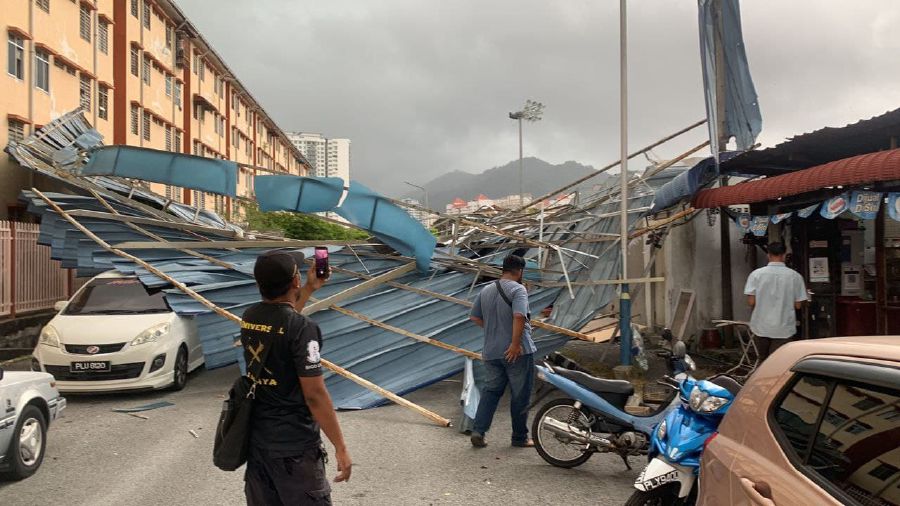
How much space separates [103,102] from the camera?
968 inches

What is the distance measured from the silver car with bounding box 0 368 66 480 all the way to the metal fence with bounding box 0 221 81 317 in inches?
308

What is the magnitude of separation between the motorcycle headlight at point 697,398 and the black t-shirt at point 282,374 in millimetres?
2087

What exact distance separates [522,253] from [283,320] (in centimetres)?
774

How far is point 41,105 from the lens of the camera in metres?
18.6

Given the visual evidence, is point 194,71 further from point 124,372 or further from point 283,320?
point 283,320

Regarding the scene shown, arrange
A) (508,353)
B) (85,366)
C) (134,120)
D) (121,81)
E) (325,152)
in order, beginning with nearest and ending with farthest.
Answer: (508,353), (85,366), (121,81), (134,120), (325,152)

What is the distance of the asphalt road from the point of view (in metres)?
4.70

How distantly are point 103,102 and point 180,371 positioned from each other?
20.5 metres

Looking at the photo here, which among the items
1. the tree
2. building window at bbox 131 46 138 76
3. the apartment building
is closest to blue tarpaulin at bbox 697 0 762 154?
the apartment building

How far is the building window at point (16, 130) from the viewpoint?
1670 cm

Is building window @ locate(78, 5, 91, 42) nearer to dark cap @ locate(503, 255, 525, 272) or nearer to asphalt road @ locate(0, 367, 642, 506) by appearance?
asphalt road @ locate(0, 367, 642, 506)

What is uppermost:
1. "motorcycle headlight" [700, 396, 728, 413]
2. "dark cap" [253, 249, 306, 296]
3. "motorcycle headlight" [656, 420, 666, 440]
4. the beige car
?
"dark cap" [253, 249, 306, 296]

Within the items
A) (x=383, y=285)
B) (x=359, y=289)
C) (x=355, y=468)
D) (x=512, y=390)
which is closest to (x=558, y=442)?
(x=512, y=390)

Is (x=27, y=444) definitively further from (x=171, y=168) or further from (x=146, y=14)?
(x=146, y=14)
